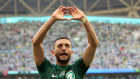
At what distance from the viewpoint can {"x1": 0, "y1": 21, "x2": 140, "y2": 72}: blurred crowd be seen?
2047 cm

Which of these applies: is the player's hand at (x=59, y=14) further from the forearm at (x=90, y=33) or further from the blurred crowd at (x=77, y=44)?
the blurred crowd at (x=77, y=44)

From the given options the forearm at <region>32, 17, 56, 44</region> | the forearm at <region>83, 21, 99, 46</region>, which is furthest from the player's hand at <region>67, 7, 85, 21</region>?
the forearm at <region>32, 17, 56, 44</region>

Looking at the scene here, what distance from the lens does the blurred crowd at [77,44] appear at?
20.5 metres

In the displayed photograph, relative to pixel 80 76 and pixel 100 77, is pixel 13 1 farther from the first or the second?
pixel 80 76

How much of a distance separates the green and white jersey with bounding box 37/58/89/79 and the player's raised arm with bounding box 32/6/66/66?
3.8 inches

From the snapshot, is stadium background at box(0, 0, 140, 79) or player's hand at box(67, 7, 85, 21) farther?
stadium background at box(0, 0, 140, 79)

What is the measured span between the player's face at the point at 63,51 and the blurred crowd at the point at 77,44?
17498 mm

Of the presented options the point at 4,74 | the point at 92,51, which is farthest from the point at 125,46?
the point at 92,51

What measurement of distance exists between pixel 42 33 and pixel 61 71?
542 mm

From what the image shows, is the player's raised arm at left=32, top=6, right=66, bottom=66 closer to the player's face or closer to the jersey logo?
the player's face

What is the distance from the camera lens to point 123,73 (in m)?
20.9

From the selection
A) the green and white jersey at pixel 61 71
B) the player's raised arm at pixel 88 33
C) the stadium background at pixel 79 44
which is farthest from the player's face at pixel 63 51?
the stadium background at pixel 79 44

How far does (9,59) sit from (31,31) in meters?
5.85

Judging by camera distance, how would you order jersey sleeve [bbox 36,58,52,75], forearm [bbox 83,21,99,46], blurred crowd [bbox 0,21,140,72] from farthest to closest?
1. blurred crowd [bbox 0,21,140,72]
2. jersey sleeve [bbox 36,58,52,75]
3. forearm [bbox 83,21,99,46]
